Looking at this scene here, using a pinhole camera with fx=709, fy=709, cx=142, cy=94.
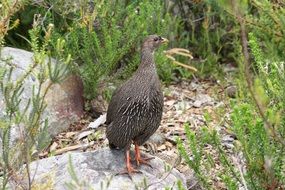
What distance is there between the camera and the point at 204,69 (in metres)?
6.86

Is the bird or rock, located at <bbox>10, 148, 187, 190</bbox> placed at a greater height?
the bird

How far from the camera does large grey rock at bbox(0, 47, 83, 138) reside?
18.1ft

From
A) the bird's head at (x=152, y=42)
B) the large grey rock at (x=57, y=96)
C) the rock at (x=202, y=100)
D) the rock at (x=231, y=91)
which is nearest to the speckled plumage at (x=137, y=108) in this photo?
the bird's head at (x=152, y=42)

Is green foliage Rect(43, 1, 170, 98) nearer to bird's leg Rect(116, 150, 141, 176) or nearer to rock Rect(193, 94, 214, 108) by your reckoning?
rock Rect(193, 94, 214, 108)

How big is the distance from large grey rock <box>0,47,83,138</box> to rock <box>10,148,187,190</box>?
37.7 inches

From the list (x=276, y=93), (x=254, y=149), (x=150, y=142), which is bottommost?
(x=150, y=142)

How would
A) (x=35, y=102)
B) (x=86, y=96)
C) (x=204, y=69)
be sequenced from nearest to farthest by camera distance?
(x=35, y=102)
(x=86, y=96)
(x=204, y=69)

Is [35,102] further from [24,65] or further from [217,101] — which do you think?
[217,101]

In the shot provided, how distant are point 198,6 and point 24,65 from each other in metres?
2.24

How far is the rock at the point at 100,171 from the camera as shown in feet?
13.9

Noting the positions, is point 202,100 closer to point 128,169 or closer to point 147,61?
point 147,61

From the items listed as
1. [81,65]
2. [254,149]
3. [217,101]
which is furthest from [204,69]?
[254,149]

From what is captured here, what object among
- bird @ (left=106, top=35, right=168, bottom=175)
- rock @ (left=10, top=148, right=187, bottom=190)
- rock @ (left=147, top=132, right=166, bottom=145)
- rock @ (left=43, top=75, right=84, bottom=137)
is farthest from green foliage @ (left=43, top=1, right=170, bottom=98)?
rock @ (left=10, top=148, right=187, bottom=190)

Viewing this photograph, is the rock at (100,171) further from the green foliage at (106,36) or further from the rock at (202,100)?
the rock at (202,100)
